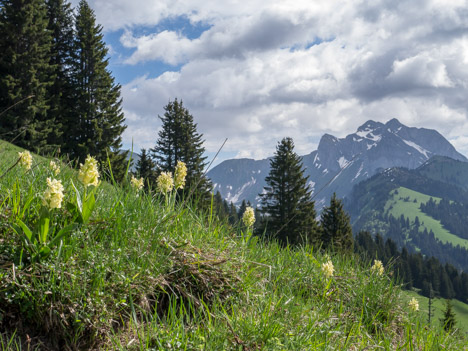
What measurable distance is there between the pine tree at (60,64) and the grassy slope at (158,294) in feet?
117

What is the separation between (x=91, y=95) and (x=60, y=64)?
6.04 meters

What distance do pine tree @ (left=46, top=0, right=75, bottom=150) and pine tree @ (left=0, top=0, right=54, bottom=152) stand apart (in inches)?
82.4

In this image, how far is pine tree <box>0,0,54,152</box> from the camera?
31.6 m

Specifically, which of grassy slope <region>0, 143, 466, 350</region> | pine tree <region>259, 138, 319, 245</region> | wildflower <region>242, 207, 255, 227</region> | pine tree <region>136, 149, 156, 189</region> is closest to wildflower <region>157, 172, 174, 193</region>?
grassy slope <region>0, 143, 466, 350</region>

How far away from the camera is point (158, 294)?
10.6 feet

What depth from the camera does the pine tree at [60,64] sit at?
36844 mm

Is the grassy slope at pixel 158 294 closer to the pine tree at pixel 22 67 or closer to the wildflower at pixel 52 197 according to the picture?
the wildflower at pixel 52 197

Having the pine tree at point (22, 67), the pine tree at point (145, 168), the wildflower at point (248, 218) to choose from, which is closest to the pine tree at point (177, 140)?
the pine tree at point (145, 168)

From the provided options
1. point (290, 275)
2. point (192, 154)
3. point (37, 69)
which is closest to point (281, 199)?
point (192, 154)

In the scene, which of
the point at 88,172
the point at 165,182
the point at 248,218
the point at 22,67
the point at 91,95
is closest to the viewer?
the point at 88,172

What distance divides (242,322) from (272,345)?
32 cm

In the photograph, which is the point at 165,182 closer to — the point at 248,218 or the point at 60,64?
the point at 248,218

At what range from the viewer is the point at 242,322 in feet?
10.1

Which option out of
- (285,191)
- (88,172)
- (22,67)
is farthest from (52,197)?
(285,191)
